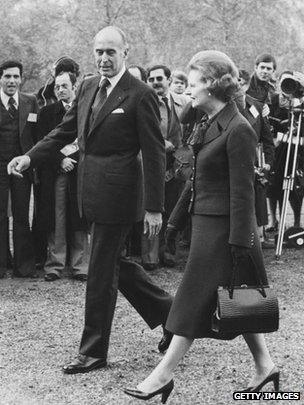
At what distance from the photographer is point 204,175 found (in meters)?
4.45

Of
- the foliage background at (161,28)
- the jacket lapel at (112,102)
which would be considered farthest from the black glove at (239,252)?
the foliage background at (161,28)

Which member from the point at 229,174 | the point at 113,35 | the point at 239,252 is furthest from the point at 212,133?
the point at 113,35

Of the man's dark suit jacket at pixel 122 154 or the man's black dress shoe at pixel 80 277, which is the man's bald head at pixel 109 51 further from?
the man's black dress shoe at pixel 80 277

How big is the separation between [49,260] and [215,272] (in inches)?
161

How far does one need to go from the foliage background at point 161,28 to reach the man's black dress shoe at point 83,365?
18.0 meters

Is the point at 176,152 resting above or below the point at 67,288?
above

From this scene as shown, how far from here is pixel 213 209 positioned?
4.43 m

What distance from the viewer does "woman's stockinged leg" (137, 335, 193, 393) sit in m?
4.42

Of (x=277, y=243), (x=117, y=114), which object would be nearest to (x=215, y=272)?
(x=117, y=114)

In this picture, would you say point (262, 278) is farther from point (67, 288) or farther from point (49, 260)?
point (49, 260)

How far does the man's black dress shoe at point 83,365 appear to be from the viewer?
507cm

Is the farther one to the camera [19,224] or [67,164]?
[19,224]

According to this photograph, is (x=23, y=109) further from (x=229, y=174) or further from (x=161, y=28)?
(x=161, y=28)

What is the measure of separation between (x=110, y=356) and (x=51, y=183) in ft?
10.1
